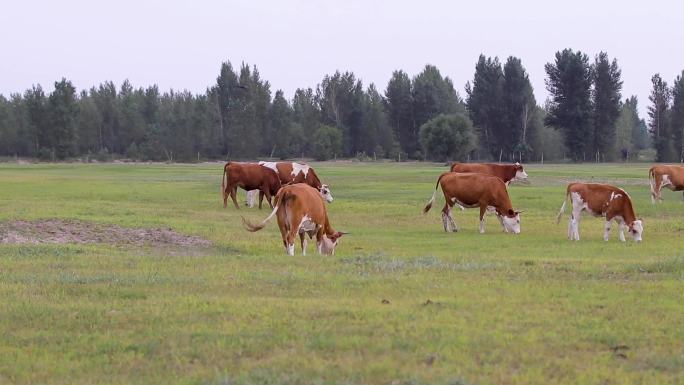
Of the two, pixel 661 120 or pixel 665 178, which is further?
pixel 661 120

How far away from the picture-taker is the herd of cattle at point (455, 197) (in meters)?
17.0

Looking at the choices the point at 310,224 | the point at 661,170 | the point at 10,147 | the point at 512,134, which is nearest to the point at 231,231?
the point at 310,224

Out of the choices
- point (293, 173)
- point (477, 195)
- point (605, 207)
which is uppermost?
point (293, 173)

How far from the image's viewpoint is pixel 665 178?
34.5m

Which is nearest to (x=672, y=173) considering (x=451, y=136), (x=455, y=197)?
(x=455, y=197)

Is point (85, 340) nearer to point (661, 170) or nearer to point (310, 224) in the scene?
point (310, 224)

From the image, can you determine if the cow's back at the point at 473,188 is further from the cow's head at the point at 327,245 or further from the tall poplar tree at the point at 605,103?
the tall poplar tree at the point at 605,103

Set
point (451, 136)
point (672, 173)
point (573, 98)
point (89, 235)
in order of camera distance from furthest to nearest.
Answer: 1. point (573, 98)
2. point (451, 136)
3. point (672, 173)
4. point (89, 235)

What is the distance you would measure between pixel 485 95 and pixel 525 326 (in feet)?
318

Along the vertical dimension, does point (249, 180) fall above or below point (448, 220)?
above

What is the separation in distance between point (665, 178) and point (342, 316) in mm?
28248

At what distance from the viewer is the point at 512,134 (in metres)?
103

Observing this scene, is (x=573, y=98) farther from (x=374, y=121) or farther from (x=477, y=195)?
(x=477, y=195)

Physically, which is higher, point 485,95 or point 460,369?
point 485,95
